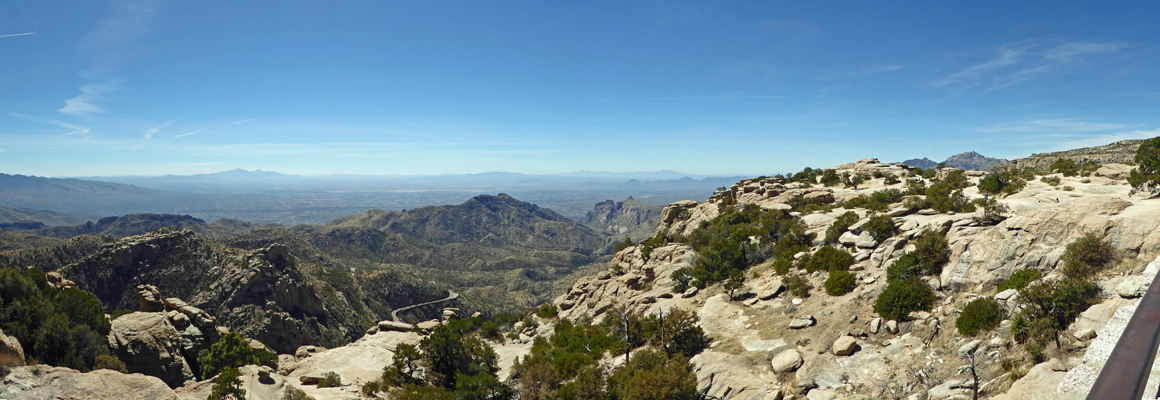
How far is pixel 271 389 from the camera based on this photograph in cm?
2333

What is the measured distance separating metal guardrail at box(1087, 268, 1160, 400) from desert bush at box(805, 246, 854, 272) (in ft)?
63.0

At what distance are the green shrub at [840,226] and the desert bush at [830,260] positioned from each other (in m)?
2.76

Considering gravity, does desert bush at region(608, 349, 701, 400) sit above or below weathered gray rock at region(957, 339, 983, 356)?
below

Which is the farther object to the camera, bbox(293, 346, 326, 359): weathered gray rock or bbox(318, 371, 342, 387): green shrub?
bbox(293, 346, 326, 359): weathered gray rock

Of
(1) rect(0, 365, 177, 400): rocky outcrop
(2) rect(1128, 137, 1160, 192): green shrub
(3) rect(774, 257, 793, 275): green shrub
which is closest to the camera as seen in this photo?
(1) rect(0, 365, 177, 400): rocky outcrop

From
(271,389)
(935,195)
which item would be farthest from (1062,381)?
(271,389)

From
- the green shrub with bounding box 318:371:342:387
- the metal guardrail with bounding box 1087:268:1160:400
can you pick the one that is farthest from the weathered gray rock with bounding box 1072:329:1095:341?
the green shrub with bounding box 318:371:342:387

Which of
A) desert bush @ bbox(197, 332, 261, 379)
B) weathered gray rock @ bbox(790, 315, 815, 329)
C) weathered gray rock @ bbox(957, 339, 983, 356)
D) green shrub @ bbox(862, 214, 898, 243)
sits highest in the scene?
green shrub @ bbox(862, 214, 898, 243)

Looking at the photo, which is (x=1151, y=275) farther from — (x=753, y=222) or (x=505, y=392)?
(x=753, y=222)

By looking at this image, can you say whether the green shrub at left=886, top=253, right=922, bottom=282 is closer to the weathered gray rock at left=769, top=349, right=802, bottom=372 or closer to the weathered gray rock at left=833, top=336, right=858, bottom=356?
the weathered gray rock at left=833, top=336, right=858, bottom=356

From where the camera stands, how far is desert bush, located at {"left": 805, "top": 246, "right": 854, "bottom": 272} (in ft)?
76.2

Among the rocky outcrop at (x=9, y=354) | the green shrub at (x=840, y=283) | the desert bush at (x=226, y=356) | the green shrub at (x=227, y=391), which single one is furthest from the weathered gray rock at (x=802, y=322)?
the desert bush at (x=226, y=356)

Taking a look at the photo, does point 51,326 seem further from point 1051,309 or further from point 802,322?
point 1051,309

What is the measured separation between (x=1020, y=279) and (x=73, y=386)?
112ft
